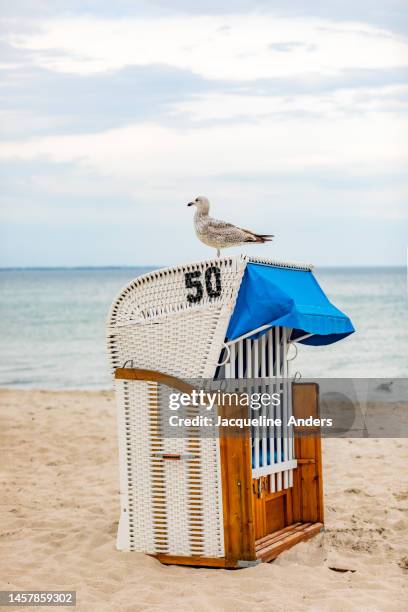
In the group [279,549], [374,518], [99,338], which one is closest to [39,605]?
[279,549]

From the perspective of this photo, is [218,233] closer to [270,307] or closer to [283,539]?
[270,307]

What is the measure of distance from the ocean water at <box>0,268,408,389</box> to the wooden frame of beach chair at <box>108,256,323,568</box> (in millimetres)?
15065

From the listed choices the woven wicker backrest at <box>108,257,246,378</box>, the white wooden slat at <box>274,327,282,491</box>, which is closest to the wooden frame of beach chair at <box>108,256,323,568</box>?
the woven wicker backrest at <box>108,257,246,378</box>

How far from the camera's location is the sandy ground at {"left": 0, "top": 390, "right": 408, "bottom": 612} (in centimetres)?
514

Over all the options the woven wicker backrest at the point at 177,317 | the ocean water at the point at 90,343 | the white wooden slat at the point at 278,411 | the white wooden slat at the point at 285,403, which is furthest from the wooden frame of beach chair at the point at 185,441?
the ocean water at the point at 90,343

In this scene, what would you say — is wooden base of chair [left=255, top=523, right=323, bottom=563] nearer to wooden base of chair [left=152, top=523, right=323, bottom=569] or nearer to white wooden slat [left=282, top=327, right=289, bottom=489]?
wooden base of chair [left=152, top=523, right=323, bottom=569]

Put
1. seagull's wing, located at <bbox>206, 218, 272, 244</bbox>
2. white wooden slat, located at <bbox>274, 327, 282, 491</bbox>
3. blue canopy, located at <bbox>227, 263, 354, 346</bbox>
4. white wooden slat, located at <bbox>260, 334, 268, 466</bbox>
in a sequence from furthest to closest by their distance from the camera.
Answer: white wooden slat, located at <bbox>274, 327, 282, 491</bbox>, white wooden slat, located at <bbox>260, 334, 268, 466</bbox>, seagull's wing, located at <bbox>206, 218, 272, 244</bbox>, blue canopy, located at <bbox>227, 263, 354, 346</bbox>

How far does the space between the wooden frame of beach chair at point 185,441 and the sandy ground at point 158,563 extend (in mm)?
174

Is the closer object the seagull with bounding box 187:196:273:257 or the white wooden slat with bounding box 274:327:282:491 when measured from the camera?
the seagull with bounding box 187:196:273:257

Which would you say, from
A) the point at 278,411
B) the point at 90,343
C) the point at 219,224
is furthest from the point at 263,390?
the point at 90,343

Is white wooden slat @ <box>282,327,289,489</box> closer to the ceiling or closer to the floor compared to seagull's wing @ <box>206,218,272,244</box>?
closer to the floor

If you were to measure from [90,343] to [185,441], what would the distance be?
2909 centimetres

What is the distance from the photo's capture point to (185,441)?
567 cm

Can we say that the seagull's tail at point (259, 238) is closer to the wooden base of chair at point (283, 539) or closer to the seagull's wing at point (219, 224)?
the seagull's wing at point (219, 224)
